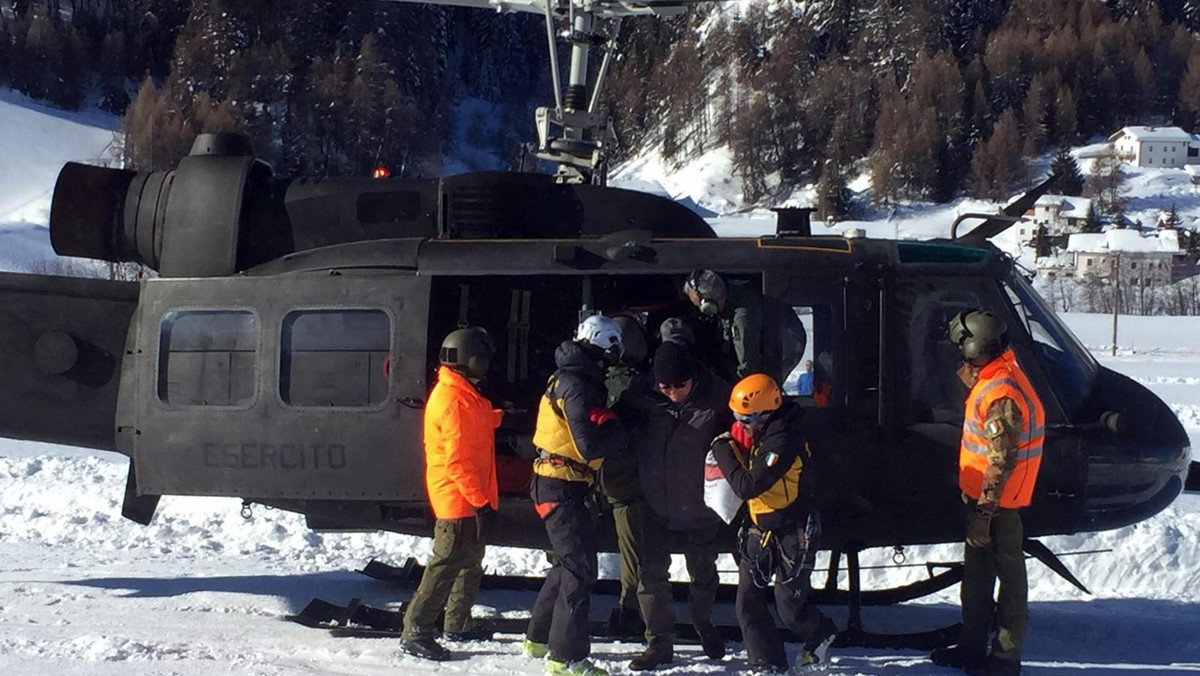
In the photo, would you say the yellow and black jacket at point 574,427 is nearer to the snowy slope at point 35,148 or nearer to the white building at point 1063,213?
the snowy slope at point 35,148

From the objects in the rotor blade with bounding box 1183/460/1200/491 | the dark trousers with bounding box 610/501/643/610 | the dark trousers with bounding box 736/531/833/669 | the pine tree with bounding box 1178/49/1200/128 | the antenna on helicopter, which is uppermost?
the pine tree with bounding box 1178/49/1200/128

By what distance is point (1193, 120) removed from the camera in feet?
233

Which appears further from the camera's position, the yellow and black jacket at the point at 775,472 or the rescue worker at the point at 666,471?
the rescue worker at the point at 666,471

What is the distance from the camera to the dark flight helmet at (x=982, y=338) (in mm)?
5109

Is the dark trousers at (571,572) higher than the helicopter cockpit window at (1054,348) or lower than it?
lower

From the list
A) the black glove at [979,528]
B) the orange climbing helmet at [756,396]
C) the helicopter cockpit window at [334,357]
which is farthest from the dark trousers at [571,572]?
the black glove at [979,528]

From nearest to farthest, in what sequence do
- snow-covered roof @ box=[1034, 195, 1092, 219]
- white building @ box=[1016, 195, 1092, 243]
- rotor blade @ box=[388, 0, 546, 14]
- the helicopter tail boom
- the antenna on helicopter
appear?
the helicopter tail boom
the antenna on helicopter
rotor blade @ box=[388, 0, 546, 14]
white building @ box=[1016, 195, 1092, 243]
snow-covered roof @ box=[1034, 195, 1092, 219]

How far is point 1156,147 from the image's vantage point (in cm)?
6162

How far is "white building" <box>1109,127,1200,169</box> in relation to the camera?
60.8 metres

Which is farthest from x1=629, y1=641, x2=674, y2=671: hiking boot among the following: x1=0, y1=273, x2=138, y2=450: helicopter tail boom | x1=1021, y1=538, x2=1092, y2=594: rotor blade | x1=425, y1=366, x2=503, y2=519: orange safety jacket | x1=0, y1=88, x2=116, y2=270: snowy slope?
x1=0, y1=88, x2=116, y2=270: snowy slope

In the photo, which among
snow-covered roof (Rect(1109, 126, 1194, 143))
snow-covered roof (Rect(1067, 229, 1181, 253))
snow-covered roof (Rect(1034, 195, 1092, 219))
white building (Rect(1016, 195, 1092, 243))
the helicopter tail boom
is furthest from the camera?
snow-covered roof (Rect(1109, 126, 1194, 143))

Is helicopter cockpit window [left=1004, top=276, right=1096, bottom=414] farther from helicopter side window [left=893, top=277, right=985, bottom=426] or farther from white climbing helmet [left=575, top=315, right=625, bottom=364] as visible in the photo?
white climbing helmet [left=575, top=315, right=625, bottom=364]

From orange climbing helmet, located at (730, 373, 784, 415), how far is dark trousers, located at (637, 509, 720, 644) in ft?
2.48

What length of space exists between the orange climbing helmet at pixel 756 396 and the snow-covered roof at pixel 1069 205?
144ft
